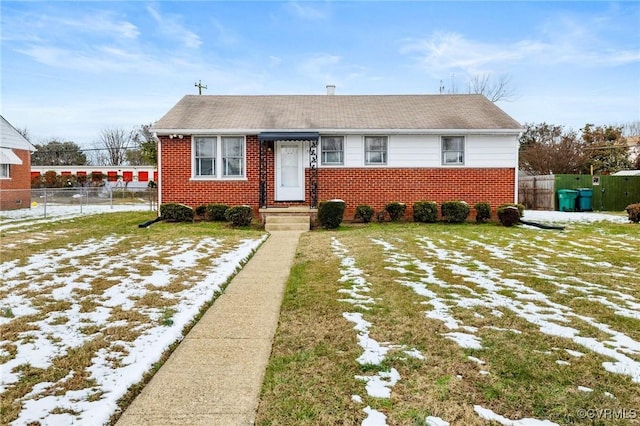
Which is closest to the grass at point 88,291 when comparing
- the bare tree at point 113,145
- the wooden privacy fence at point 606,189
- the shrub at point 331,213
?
the shrub at point 331,213

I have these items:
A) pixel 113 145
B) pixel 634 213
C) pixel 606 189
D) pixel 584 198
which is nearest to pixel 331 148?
pixel 634 213

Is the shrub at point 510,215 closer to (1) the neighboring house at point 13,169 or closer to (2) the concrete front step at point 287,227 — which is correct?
(2) the concrete front step at point 287,227

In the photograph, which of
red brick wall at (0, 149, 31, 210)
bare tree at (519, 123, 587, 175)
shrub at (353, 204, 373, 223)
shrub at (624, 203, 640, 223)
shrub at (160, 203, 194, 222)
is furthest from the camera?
bare tree at (519, 123, 587, 175)

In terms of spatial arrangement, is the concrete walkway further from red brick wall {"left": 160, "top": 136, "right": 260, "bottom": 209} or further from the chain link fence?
the chain link fence

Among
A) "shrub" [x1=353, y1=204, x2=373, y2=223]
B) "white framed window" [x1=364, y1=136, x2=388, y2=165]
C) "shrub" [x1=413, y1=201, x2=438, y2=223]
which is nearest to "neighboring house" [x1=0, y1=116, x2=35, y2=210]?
"shrub" [x1=353, y1=204, x2=373, y2=223]

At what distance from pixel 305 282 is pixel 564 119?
35.4 meters

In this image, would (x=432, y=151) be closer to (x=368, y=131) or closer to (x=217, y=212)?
(x=368, y=131)

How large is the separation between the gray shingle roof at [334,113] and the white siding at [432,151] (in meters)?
0.43

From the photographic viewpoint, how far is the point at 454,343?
3.90 meters

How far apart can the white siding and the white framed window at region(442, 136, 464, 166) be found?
16cm

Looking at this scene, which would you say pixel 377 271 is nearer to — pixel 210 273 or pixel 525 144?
pixel 210 273

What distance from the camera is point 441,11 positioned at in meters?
14.6

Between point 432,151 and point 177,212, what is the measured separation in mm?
8690

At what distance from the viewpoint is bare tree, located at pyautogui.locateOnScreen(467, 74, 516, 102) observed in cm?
3250
